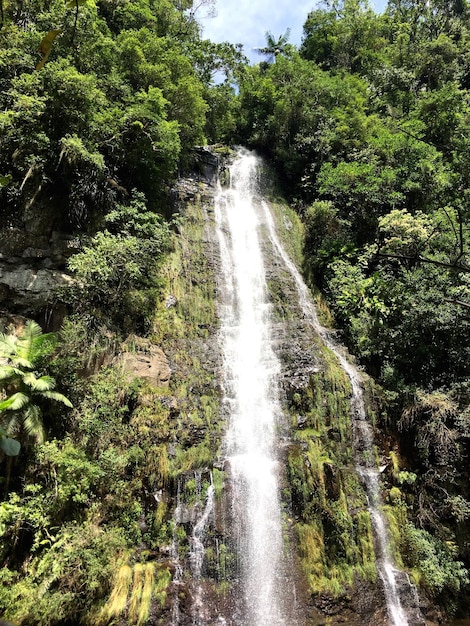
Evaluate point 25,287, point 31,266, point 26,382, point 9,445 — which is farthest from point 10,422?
point 9,445

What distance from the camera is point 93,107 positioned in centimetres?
1116

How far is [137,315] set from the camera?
11.2 m

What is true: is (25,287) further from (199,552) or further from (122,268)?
(199,552)

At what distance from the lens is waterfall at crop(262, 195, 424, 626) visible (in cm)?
769

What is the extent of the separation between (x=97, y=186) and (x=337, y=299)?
A: 8431 millimetres

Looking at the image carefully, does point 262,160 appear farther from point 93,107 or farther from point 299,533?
point 299,533

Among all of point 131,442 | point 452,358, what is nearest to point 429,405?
point 452,358

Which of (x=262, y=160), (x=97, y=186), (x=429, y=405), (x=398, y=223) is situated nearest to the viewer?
(x=429, y=405)

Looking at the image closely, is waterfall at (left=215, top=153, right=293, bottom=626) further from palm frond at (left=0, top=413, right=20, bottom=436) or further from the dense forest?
palm frond at (left=0, top=413, right=20, bottom=436)

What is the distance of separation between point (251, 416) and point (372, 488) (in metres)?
3.20

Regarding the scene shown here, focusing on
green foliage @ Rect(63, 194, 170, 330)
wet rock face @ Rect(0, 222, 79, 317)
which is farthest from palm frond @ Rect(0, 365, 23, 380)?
green foliage @ Rect(63, 194, 170, 330)

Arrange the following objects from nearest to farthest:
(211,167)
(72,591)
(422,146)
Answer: (72,591) → (422,146) → (211,167)

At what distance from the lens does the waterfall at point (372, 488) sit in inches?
303

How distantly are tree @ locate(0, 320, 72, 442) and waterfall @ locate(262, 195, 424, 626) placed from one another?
6.77 metres
